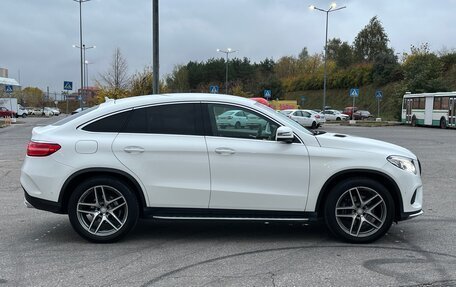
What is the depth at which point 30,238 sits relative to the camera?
219 inches

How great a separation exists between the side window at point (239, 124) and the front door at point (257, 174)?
0.10 m

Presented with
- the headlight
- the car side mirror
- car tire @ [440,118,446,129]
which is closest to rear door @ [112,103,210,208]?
the car side mirror

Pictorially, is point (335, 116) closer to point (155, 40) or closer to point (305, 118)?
Result: point (305, 118)

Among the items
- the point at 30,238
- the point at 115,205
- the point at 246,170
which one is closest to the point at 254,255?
the point at 246,170

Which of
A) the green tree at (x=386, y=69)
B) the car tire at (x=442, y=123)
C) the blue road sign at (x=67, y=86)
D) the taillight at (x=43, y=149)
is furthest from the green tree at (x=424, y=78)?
the taillight at (x=43, y=149)

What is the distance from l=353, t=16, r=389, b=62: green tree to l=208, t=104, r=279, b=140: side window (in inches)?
3640

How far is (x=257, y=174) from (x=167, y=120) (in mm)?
1192

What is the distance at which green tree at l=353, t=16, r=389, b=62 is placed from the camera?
306 feet

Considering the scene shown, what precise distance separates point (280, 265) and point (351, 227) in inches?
44.7

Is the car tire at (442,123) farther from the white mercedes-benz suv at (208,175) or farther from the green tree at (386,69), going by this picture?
the green tree at (386,69)

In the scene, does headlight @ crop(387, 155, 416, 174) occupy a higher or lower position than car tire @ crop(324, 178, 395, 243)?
higher

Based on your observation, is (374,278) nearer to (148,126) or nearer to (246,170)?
(246,170)

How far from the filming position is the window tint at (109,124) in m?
5.31

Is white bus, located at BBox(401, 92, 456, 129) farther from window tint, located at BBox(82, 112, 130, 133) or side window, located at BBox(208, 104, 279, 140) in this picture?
window tint, located at BBox(82, 112, 130, 133)
